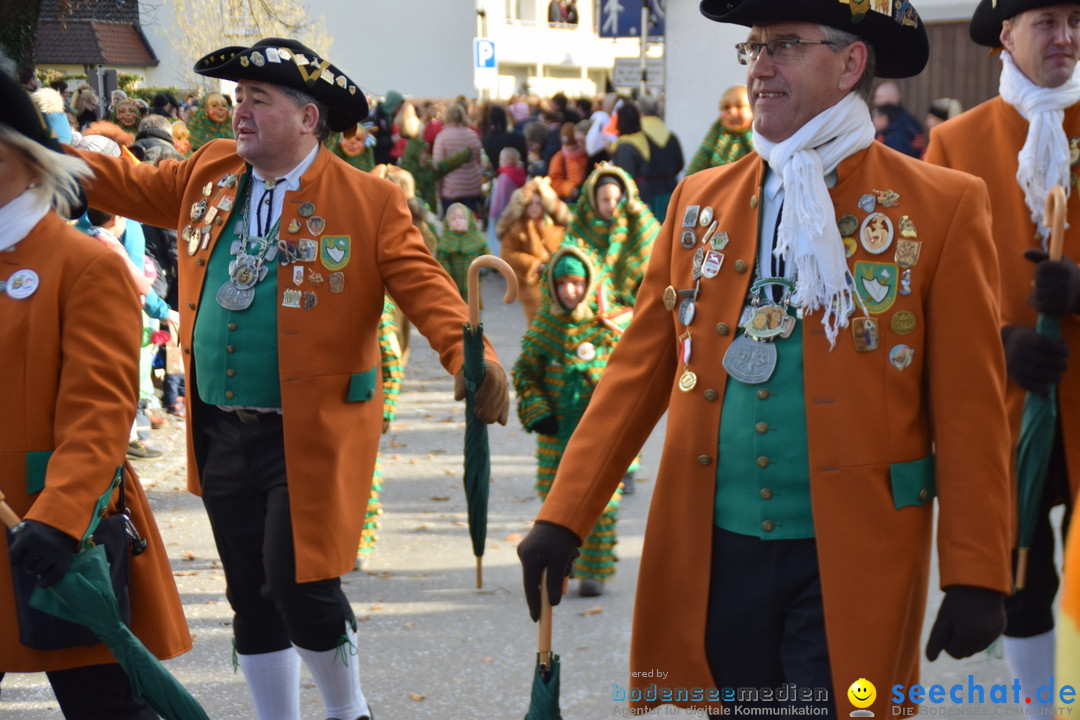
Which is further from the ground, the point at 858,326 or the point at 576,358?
the point at 858,326

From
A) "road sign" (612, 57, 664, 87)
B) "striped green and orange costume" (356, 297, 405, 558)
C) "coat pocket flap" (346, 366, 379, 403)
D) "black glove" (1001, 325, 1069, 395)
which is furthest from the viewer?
"road sign" (612, 57, 664, 87)

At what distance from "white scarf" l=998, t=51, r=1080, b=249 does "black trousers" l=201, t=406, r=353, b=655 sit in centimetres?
233

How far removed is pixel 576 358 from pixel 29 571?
327 centimetres

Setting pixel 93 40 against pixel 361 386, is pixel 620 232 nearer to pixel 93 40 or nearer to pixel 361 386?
pixel 361 386

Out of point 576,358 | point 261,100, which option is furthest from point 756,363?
point 576,358

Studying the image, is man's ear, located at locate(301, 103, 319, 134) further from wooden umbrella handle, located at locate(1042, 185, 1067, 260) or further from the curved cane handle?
wooden umbrella handle, located at locate(1042, 185, 1067, 260)

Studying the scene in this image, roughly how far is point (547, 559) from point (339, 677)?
1588mm

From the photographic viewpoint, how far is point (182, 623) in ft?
11.6

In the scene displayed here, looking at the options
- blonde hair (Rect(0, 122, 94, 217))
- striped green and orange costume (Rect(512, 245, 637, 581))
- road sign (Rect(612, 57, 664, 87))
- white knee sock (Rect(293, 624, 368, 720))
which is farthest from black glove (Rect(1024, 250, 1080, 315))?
road sign (Rect(612, 57, 664, 87))

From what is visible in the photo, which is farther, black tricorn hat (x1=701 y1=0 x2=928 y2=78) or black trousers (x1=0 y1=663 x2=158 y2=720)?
black trousers (x1=0 y1=663 x2=158 y2=720)

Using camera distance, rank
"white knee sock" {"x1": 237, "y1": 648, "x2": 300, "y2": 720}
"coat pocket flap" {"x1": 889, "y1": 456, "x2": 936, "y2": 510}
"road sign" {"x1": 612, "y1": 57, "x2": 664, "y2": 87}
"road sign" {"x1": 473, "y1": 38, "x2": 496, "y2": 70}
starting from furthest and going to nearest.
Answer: "road sign" {"x1": 473, "y1": 38, "x2": 496, "y2": 70}
"road sign" {"x1": 612, "y1": 57, "x2": 664, "y2": 87}
"white knee sock" {"x1": 237, "y1": 648, "x2": 300, "y2": 720}
"coat pocket flap" {"x1": 889, "y1": 456, "x2": 936, "y2": 510}

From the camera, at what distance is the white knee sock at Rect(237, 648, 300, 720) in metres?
4.21

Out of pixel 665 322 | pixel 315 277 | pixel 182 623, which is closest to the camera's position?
pixel 665 322

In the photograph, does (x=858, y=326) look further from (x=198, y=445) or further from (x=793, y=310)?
(x=198, y=445)
